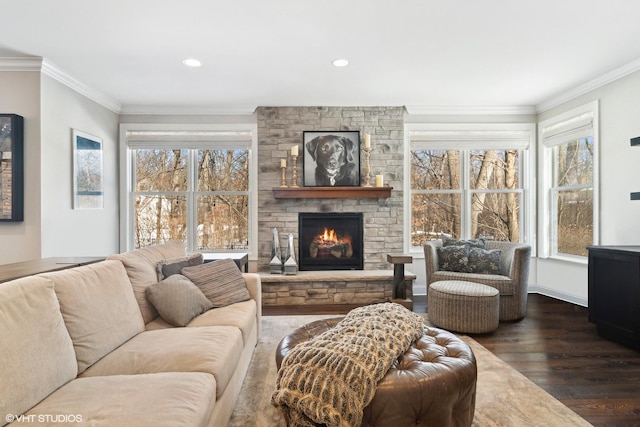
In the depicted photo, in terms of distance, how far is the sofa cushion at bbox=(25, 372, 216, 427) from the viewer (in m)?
→ 1.14

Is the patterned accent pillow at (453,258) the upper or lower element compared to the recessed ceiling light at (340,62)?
lower

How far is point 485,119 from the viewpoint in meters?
4.94

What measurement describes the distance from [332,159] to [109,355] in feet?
11.8

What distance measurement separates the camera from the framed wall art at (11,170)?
3.25 meters

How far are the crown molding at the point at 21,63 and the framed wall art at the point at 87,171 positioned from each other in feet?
2.28

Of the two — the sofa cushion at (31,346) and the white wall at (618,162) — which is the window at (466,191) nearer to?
the white wall at (618,162)

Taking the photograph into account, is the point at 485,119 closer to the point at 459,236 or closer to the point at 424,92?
the point at 424,92

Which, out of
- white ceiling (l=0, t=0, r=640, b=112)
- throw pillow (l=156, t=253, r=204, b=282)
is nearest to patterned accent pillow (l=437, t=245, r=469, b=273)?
white ceiling (l=0, t=0, r=640, b=112)

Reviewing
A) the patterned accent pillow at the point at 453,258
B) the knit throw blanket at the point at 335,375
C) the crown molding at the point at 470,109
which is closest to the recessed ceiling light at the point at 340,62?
the crown molding at the point at 470,109

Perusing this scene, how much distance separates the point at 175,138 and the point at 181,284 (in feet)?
10.2

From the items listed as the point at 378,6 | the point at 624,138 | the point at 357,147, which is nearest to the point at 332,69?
the point at 378,6

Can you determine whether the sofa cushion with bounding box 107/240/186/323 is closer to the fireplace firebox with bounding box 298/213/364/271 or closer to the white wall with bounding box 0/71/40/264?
the white wall with bounding box 0/71/40/264

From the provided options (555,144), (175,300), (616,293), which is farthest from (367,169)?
(175,300)

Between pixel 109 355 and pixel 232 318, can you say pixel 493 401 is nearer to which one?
pixel 232 318
